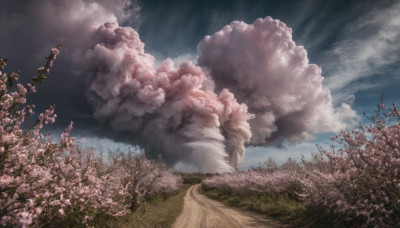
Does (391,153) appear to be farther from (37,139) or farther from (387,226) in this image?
(37,139)

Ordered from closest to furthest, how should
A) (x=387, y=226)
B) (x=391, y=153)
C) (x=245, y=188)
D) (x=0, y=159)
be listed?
(x=0, y=159) → (x=391, y=153) → (x=387, y=226) → (x=245, y=188)

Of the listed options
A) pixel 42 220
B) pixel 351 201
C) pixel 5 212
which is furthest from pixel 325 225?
pixel 5 212

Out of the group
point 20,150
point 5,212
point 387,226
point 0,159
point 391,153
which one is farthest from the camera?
point 387,226

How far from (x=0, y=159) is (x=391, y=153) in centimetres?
862

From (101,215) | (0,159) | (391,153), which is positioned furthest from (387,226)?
(101,215)

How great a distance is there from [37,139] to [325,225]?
11.5 metres

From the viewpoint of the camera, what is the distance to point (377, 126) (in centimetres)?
654

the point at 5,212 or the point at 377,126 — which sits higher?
the point at 377,126

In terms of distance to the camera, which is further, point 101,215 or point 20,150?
point 101,215

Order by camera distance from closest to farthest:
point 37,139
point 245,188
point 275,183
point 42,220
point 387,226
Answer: point 42,220, point 37,139, point 387,226, point 275,183, point 245,188

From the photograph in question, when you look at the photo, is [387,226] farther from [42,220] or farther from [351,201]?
[42,220]

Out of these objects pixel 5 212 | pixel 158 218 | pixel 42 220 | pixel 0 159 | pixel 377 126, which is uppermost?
pixel 377 126

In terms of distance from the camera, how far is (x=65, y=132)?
17.9 ft

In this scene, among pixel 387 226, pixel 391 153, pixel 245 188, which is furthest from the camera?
pixel 245 188
